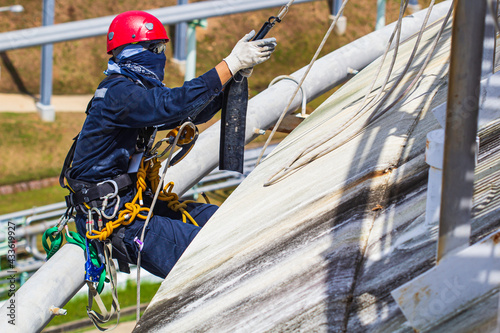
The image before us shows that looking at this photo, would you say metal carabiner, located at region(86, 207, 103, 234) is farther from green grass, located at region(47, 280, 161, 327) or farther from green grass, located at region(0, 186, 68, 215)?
green grass, located at region(0, 186, 68, 215)

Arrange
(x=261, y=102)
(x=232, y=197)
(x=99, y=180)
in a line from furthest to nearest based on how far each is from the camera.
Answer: (x=261, y=102) → (x=99, y=180) → (x=232, y=197)

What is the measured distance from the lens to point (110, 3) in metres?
18.2

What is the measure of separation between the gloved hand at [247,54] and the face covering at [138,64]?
0.56 metres

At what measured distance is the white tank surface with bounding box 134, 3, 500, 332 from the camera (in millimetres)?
1964

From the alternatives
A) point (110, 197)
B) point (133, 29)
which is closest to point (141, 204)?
point (110, 197)

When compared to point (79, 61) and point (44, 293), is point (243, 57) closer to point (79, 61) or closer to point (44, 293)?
point (44, 293)

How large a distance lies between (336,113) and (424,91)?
2.15ft

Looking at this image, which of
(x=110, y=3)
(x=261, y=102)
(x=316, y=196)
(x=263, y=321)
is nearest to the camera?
(x=263, y=321)

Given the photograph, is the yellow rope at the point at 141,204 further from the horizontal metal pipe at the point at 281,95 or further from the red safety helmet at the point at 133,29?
the red safety helmet at the point at 133,29

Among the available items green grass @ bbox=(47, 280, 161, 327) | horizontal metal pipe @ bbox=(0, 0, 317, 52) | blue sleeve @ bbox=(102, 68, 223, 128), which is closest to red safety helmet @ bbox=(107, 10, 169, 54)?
blue sleeve @ bbox=(102, 68, 223, 128)

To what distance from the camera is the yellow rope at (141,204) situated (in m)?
3.53

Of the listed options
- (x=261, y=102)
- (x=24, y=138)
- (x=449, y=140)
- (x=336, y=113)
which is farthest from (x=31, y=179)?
(x=449, y=140)

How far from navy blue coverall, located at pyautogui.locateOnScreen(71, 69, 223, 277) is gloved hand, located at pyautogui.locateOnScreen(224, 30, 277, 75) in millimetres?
123

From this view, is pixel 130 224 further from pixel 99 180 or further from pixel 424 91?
pixel 424 91
